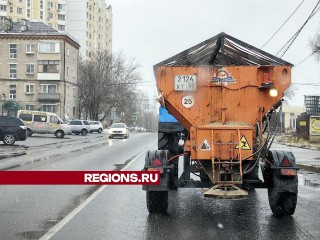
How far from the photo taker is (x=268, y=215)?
8.54m

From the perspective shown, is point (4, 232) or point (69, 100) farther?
point (69, 100)

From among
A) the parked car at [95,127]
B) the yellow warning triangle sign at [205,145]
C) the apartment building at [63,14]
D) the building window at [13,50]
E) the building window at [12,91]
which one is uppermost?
the apartment building at [63,14]

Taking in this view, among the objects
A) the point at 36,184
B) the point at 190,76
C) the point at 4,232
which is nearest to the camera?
the point at 4,232

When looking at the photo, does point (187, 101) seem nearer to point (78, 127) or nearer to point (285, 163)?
point (285, 163)

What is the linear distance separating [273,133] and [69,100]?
2786 inches

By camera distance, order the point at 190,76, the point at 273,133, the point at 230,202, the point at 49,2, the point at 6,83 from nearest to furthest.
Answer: the point at 190,76, the point at 273,133, the point at 230,202, the point at 6,83, the point at 49,2

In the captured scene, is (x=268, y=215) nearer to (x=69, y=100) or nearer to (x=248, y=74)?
(x=248, y=74)

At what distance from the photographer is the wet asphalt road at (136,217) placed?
698 centimetres

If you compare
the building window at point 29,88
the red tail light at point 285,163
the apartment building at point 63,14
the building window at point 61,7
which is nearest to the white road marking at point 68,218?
the red tail light at point 285,163

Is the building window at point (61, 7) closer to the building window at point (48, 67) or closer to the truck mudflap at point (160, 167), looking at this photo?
the building window at point (48, 67)

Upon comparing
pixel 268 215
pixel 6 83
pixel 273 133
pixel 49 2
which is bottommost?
pixel 268 215

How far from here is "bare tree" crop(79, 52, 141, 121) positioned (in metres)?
85.8

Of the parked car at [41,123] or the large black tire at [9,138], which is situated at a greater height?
the parked car at [41,123]

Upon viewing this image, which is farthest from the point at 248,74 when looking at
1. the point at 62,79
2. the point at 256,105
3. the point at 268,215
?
the point at 62,79
